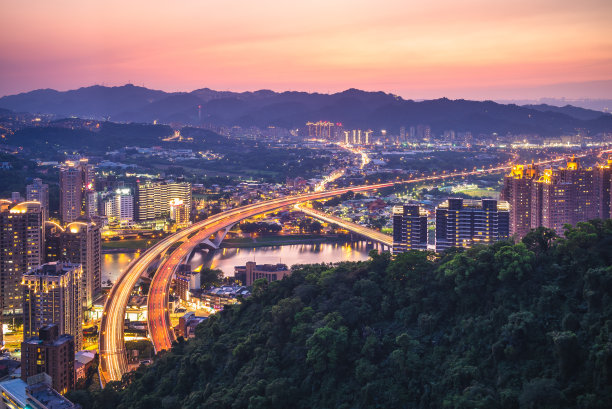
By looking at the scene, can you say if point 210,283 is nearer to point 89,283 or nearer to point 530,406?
point 89,283

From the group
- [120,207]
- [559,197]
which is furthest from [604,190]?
[120,207]

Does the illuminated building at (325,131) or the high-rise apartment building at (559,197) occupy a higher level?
the illuminated building at (325,131)

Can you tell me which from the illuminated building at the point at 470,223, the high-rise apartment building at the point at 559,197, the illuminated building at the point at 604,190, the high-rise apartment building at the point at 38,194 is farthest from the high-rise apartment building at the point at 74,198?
the illuminated building at the point at 604,190

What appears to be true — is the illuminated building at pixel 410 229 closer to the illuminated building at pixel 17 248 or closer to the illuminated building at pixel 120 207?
the illuminated building at pixel 17 248

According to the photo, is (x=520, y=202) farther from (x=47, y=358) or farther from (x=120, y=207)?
(x=120, y=207)

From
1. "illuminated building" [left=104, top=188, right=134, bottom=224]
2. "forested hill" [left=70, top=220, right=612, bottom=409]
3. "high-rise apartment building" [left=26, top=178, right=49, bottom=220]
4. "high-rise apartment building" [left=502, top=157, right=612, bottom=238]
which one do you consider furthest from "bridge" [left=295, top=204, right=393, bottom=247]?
"forested hill" [left=70, top=220, right=612, bottom=409]

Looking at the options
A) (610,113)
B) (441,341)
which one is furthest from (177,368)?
(610,113)

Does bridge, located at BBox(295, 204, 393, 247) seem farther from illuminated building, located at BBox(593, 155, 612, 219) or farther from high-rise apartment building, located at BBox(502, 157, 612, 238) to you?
illuminated building, located at BBox(593, 155, 612, 219)
